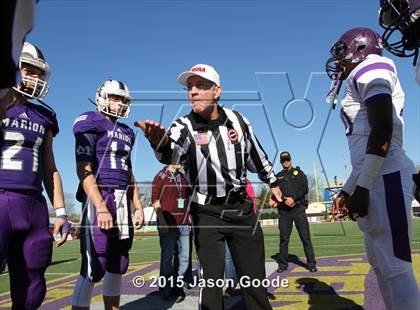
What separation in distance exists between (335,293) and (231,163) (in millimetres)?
2549

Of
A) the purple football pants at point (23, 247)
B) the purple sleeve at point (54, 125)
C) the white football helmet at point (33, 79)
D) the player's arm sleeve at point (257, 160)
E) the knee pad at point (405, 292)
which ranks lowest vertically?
the knee pad at point (405, 292)

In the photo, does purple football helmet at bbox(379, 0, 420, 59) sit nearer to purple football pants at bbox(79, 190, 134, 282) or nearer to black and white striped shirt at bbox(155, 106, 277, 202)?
black and white striped shirt at bbox(155, 106, 277, 202)

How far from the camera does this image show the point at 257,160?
3488 mm

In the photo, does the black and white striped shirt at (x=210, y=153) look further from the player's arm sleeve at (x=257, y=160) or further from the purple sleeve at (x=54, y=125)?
the purple sleeve at (x=54, y=125)

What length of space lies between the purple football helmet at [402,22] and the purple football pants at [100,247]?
255 cm

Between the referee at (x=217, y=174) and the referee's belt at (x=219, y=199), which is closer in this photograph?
the referee at (x=217, y=174)

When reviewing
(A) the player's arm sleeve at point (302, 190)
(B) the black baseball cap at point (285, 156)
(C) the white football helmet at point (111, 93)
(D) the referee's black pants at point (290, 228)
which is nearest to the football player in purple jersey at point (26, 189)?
(C) the white football helmet at point (111, 93)

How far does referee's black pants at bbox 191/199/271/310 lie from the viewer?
2.88 meters

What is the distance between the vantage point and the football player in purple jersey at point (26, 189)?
263cm

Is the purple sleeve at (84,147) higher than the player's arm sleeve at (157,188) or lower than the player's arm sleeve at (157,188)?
higher

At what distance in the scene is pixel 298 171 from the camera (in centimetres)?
762

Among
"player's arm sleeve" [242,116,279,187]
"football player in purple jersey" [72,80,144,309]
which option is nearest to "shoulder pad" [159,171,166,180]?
"football player in purple jersey" [72,80,144,309]

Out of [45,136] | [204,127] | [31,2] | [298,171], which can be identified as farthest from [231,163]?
[298,171]

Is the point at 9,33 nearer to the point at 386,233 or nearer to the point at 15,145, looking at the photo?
the point at 15,145
